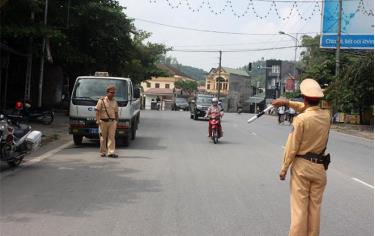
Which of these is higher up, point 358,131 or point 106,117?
point 106,117

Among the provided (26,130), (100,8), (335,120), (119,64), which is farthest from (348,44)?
(26,130)

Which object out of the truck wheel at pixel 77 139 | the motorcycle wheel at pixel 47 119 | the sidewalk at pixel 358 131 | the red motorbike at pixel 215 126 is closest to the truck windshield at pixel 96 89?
the truck wheel at pixel 77 139

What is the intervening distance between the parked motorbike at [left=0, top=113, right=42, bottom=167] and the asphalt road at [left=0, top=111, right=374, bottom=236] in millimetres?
307

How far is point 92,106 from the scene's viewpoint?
643 inches

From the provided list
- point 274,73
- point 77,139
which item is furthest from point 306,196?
point 274,73

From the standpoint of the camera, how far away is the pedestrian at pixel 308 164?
5.81 m

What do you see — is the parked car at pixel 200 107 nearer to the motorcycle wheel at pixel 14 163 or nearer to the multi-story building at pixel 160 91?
the motorcycle wheel at pixel 14 163

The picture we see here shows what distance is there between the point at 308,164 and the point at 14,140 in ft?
23.5

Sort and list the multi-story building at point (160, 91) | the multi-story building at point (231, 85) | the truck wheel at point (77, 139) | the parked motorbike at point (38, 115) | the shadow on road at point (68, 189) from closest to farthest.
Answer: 1. the shadow on road at point (68, 189)
2. the truck wheel at point (77, 139)
3. the parked motorbike at point (38, 115)
4. the multi-story building at point (160, 91)
5. the multi-story building at point (231, 85)

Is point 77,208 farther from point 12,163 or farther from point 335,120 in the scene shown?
point 335,120

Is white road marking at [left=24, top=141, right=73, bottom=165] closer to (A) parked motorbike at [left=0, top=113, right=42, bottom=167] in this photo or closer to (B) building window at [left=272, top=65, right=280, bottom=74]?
(A) parked motorbike at [left=0, top=113, right=42, bottom=167]

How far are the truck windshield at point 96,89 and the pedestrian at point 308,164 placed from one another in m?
11.2

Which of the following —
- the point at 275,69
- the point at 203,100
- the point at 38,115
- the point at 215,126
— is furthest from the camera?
the point at 275,69

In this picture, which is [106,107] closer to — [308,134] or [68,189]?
[68,189]
